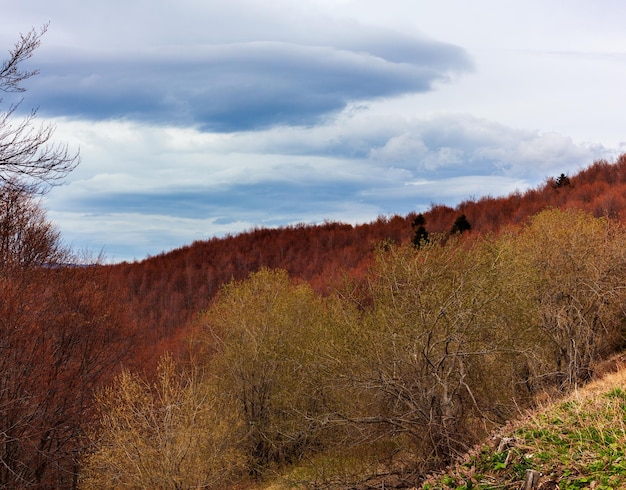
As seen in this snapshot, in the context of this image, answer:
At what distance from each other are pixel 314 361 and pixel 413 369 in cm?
312

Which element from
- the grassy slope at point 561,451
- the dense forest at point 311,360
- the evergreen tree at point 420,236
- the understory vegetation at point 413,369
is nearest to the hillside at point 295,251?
the evergreen tree at point 420,236

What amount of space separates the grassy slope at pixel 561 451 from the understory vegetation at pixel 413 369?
395 cm

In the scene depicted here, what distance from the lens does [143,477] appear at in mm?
20562

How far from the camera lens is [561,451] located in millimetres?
9359

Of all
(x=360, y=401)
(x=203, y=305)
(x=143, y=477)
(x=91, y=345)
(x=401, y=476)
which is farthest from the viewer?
(x=203, y=305)

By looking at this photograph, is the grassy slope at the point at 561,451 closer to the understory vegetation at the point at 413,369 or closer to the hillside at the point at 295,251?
the understory vegetation at the point at 413,369

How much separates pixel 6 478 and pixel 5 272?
8.86m

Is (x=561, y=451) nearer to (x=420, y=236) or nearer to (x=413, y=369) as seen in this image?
(x=413, y=369)

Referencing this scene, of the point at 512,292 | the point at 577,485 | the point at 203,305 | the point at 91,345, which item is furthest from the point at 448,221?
the point at 577,485

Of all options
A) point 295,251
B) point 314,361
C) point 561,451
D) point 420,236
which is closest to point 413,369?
point 314,361

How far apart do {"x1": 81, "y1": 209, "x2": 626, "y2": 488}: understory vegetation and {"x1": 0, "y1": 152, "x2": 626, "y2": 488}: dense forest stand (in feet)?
0.24

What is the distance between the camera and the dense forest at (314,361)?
53.5 feet

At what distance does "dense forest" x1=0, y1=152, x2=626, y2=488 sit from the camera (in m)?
16.3

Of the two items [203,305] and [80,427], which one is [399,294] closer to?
[80,427]
